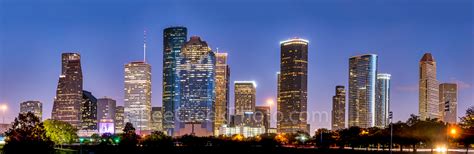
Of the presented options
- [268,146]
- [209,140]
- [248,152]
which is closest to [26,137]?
[248,152]

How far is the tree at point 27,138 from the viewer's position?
61.1 meters

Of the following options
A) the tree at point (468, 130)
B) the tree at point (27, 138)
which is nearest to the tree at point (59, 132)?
the tree at point (27, 138)

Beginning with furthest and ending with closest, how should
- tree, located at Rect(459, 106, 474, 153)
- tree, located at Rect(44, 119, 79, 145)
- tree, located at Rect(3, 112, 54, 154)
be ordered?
tree, located at Rect(44, 119, 79, 145), tree, located at Rect(459, 106, 474, 153), tree, located at Rect(3, 112, 54, 154)

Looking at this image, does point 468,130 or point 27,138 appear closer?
point 27,138

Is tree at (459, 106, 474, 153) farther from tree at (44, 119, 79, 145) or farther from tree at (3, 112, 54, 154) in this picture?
tree at (44, 119, 79, 145)

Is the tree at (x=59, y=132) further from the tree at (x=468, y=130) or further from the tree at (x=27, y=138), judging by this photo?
the tree at (x=468, y=130)

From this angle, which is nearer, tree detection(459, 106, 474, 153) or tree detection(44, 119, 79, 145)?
tree detection(459, 106, 474, 153)

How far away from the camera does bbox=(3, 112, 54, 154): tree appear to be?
6109cm

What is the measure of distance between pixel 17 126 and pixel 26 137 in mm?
11503

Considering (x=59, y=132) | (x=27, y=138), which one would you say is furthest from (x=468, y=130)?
(x=59, y=132)

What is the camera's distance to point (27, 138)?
6838 centimetres

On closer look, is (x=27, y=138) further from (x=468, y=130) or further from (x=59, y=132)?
(x=59, y=132)

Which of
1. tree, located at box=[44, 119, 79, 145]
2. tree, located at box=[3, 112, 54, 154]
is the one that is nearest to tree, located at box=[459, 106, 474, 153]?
tree, located at box=[3, 112, 54, 154]

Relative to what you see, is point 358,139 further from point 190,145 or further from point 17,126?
point 17,126
